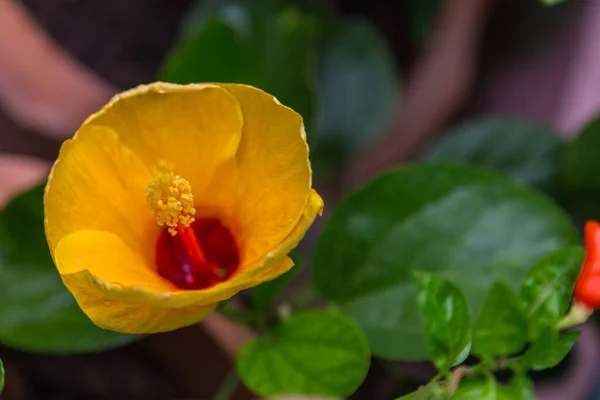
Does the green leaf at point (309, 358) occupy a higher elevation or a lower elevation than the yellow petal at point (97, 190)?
lower

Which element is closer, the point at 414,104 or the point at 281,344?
the point at 281,344

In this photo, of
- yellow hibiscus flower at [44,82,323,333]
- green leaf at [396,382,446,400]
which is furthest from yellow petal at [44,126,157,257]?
green leaf at [396,382,446,400]

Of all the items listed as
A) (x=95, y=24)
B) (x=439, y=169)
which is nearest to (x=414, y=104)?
(x=439, y=169)

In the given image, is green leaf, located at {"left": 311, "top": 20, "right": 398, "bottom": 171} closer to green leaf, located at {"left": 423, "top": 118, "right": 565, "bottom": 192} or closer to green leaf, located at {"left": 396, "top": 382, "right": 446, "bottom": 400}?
green leaf, located at {"left": 423, "top": 118, "right": 565, "bottom": 192}

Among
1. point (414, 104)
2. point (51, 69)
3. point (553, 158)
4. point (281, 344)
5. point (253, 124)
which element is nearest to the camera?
point (253, 124)

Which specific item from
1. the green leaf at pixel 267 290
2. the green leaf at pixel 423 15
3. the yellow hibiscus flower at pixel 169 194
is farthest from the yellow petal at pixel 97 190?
the green leaf at pixel 423 15

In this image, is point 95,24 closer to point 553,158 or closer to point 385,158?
point 385,158

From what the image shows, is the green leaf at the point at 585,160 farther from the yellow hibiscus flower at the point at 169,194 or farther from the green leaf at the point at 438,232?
the yellow hibiscus flower at the point at 169,194
